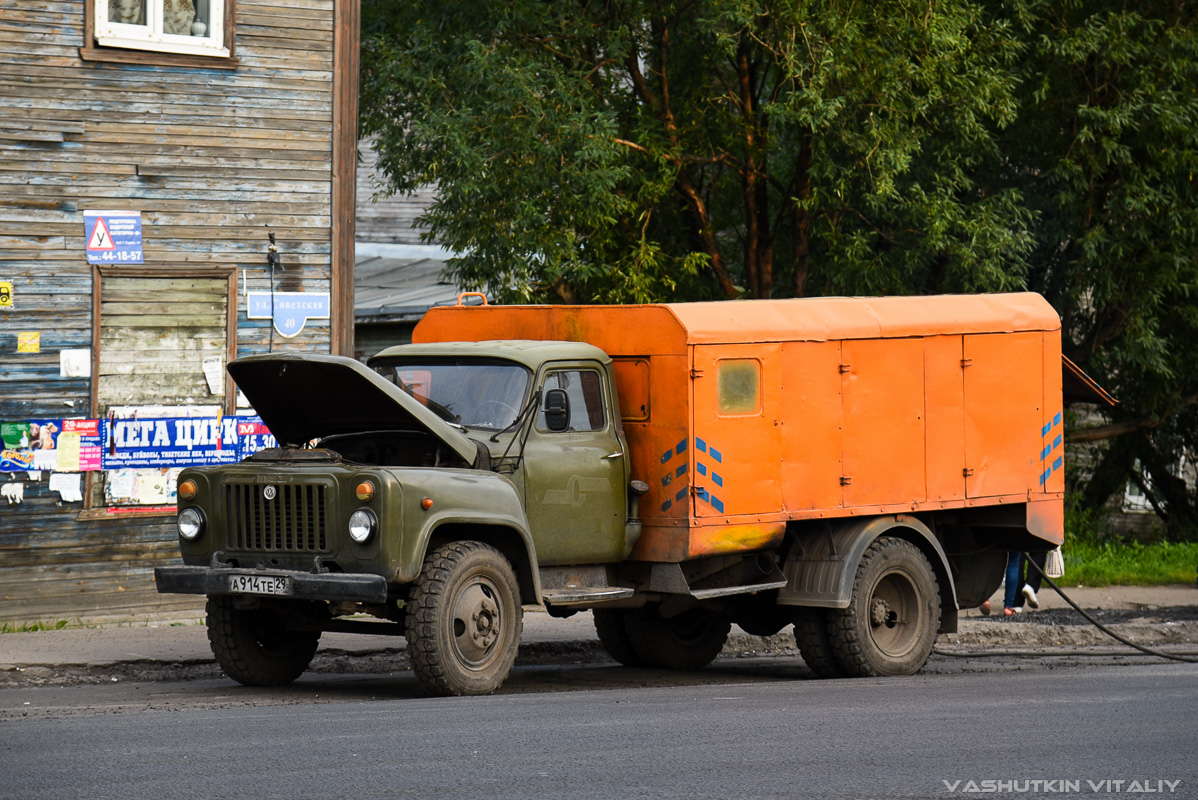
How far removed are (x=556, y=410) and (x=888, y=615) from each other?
3.03 meters

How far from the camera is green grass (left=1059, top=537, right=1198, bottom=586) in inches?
725

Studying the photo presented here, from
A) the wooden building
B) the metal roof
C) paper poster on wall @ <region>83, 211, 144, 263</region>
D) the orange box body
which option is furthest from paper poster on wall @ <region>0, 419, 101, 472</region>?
the metal roof

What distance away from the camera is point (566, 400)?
398 inches

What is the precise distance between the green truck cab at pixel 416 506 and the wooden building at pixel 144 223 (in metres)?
3.88

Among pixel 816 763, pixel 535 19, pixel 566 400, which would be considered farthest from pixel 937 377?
pixel 535 19

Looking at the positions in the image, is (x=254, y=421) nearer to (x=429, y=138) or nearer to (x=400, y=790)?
(x=429, y=138)

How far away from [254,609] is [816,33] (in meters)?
10.4

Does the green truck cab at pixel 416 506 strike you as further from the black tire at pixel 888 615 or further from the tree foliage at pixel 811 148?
the tree foliage at pixel 811 148

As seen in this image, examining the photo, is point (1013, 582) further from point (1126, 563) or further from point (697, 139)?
point (697, 139)

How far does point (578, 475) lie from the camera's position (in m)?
10.1

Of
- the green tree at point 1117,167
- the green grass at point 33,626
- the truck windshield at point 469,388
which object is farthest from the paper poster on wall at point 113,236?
the green tree at point 1117,167

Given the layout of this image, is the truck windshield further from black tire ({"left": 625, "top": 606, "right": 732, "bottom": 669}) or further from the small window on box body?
black tire ({"left": 625, "top": 606, "right": 732, "bottom": 669})

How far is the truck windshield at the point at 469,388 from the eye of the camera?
395 inches

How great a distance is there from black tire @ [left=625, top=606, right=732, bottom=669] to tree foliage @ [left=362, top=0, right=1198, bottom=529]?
20.5 ft
